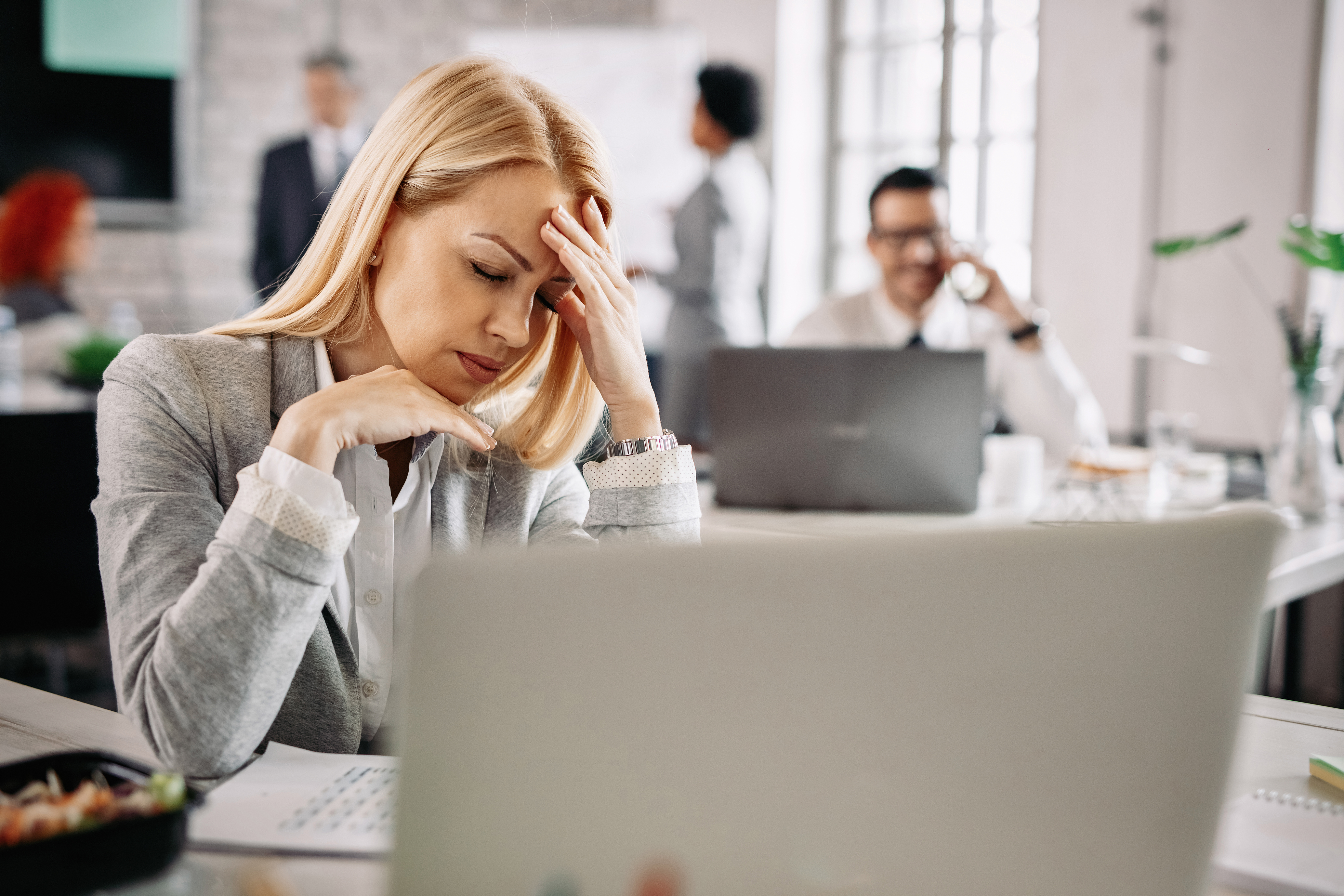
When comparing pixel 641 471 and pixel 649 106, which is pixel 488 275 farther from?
pixel 649 106

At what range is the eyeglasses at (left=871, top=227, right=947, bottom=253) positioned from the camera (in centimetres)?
274

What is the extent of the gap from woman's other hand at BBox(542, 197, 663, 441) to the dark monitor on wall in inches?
172

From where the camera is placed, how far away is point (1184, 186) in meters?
3.68

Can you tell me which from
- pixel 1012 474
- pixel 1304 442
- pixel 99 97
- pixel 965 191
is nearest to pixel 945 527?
pixel 1012 474

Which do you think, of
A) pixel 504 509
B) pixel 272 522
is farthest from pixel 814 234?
pixel 272 522

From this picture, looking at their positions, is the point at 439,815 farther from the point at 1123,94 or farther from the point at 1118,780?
the point at 1123,94

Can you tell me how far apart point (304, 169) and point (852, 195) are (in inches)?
93.5

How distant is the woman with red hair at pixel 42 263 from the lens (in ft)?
11.3

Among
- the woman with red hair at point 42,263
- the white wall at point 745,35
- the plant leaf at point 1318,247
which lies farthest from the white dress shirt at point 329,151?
the plant leaf at point 1318,247

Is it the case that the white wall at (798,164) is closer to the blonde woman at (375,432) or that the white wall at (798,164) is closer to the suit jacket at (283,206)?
the suit jacket at (283,206)

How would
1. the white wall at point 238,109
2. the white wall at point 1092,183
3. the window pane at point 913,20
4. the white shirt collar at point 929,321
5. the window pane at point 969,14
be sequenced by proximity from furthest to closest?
the white wall at point 238,109, the window pane at point 913,20, the window pane at point 969,14, the white wall at point 1092,183, the white shirt collar at point 929,321

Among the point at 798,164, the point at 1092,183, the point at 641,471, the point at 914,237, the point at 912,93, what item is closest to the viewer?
the point at 641,471

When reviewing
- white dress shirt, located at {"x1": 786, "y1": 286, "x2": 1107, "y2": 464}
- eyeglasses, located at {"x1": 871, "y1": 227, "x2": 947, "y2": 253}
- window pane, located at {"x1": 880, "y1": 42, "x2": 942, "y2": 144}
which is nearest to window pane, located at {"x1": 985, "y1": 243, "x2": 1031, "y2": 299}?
window pane, located at {"x1": 880, "y1": 42, "x2": 942, "y2": 144}

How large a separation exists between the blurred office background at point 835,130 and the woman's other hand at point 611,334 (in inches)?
105
